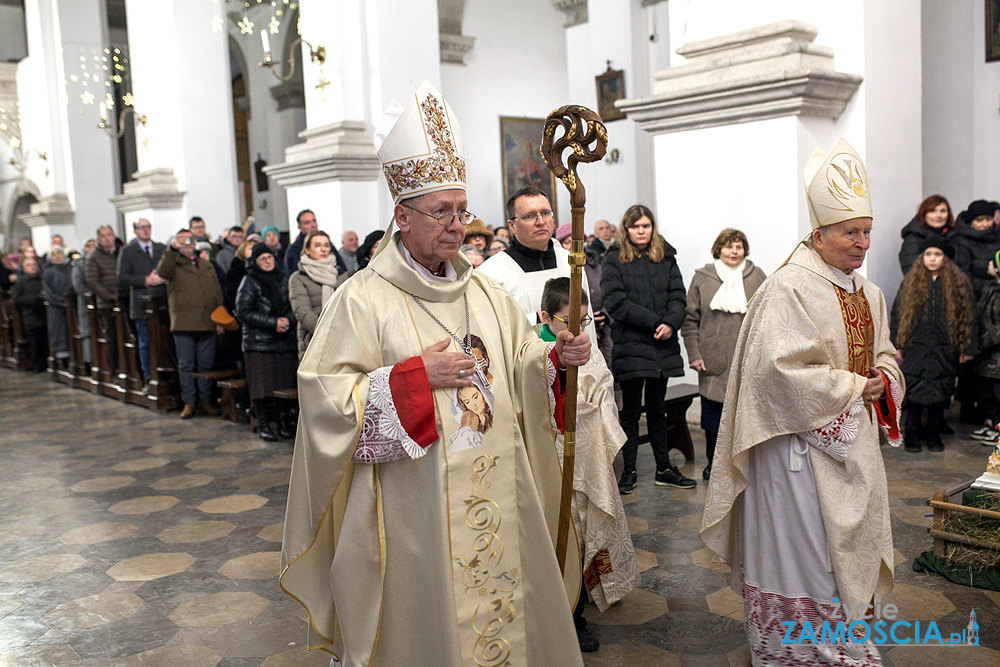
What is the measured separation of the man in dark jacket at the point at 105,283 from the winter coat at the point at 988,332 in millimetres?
8172

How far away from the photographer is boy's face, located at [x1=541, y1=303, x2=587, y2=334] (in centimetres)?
332

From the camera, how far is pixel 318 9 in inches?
332

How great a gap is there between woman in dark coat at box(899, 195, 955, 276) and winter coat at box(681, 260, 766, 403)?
4.74 feet

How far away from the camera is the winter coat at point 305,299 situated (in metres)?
6.56

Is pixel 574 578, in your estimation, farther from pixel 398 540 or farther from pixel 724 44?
pixel 724 44

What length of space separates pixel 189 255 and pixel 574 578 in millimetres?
6521

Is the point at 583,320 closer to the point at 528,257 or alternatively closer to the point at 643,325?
the point at 528,257

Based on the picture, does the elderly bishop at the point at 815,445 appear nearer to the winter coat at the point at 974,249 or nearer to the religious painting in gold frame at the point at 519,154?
the winter coat at the point at 974,249

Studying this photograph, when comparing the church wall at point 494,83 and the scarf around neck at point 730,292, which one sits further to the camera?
the church wall at point 494,83

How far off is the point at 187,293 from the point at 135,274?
1.35 meters

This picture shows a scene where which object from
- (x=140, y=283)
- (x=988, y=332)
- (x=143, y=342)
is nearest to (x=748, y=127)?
(x=988, y=332)

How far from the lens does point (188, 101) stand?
11703mm

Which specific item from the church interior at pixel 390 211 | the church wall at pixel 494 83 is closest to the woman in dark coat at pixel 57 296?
the church interior at pixel 390 211

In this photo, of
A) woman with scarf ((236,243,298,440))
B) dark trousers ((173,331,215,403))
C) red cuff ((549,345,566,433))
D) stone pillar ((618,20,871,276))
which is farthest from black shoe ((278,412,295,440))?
red cuff ((549,345,566,433))
